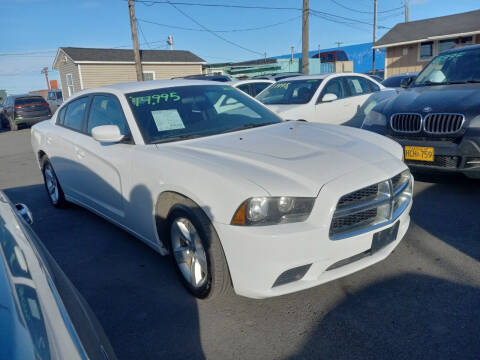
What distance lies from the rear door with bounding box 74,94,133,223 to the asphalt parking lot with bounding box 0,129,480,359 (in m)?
0.51

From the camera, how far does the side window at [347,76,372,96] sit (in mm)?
8383

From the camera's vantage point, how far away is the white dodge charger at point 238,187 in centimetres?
231

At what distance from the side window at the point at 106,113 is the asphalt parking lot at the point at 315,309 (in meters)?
1.23

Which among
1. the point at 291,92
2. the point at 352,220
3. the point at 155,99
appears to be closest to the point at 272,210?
the point at 352,220

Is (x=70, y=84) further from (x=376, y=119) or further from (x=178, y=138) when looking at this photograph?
(x=178, y=138)

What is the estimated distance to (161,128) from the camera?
3344 mm

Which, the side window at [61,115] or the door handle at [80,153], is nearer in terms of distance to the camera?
the door handle at [80,153]

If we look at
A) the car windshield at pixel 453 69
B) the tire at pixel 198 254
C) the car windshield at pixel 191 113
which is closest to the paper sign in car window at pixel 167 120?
the car windshield at pixel 191 113

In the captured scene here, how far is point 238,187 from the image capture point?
2.33m

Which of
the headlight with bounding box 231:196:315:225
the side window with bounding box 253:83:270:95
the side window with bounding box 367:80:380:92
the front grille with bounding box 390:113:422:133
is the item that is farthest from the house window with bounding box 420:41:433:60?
the headlight with bounding box 231:196:315:225

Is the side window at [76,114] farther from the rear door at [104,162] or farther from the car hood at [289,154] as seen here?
the car hood at [289,154]

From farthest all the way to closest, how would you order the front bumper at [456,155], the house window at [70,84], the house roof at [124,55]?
the house window at [70,84] → the house roof at [124,55] → the front bumper at [456,155]

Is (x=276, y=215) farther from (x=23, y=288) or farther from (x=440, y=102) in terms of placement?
(x=440, y=102)

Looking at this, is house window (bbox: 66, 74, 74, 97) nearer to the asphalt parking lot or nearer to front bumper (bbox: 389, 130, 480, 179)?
the asphalt parking lot
